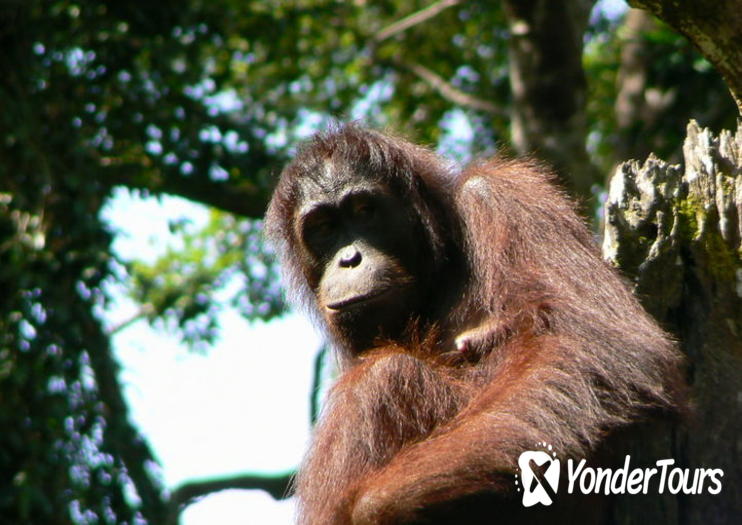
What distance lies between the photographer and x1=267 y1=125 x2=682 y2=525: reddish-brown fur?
3.73 m

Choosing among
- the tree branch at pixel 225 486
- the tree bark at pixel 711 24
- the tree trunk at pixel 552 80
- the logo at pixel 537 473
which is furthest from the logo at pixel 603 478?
the tree trunk at pixel 552 80

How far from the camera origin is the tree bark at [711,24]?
13.1 ft

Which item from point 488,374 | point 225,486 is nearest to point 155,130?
point 225,486

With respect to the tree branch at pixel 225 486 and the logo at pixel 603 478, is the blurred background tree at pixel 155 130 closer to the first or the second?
the tree branch at pixel 225 486

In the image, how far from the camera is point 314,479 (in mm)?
4176

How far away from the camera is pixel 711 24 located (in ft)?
13.2

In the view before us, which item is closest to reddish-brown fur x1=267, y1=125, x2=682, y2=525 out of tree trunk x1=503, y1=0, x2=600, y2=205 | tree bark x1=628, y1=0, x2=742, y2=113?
tree bark x1=628, y1=0, x2=742, y2=113

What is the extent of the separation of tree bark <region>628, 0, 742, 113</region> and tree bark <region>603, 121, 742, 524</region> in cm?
53

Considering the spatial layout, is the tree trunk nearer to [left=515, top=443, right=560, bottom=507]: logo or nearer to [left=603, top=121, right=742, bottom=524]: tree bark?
[left=603, top=121, right=742, bottom=524]: tree bark

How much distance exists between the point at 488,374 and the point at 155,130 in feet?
18.2

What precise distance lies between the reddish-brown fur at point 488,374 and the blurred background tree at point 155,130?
136cm

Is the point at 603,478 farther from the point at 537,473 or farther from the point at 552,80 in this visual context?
the point at 552,80

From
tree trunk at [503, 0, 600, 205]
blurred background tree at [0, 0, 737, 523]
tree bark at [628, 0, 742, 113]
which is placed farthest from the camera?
tree trunk at [503, 0, 600, 205]

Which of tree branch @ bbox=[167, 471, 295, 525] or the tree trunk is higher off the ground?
the tree trunk
